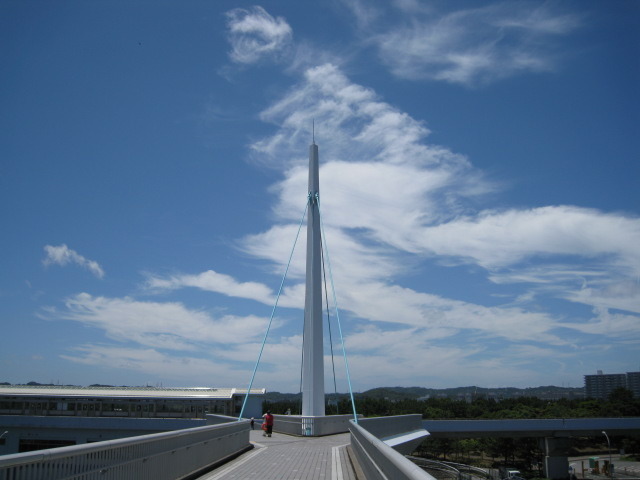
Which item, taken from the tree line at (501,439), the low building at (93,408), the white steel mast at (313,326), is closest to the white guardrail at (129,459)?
the white steel mast at (313,326)

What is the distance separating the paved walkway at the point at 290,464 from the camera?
1155 centimetres

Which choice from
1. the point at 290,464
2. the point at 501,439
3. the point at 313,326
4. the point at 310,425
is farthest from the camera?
the point at 501,439

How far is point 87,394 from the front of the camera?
52.0 meters

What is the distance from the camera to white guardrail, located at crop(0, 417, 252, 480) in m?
5.86

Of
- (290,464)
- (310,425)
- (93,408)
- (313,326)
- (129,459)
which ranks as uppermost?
(313,326)

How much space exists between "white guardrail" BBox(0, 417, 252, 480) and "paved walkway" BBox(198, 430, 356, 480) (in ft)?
1.84

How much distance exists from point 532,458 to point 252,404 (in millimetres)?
51974

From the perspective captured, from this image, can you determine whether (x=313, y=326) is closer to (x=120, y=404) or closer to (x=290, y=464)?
(x=290, y=464)

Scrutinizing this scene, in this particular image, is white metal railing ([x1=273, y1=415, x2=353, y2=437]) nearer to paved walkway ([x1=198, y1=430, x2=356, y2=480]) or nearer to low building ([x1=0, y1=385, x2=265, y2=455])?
paved walkway ([x1=198, y1=430, x2=356, y2=480])

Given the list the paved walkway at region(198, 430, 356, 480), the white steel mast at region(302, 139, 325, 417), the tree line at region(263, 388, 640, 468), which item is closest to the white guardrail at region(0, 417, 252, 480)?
the paved walkway at region(198, 430, 356, 480)

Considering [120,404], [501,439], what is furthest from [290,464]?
[501,439]

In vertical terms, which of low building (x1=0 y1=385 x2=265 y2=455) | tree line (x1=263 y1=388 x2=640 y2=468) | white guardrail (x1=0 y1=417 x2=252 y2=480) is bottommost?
tree line (x1=263 y1=388 x2=640 y2=468)

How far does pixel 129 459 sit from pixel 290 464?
609cm

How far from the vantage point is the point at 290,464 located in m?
13.6
